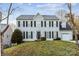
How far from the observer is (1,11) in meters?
2.99

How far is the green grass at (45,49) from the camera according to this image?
116 inches


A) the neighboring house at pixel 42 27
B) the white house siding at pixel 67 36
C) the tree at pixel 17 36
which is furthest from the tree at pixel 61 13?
the tree at pixel 17 36

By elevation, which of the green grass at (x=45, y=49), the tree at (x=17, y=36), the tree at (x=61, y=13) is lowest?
the green grass at (x=45, y=49)

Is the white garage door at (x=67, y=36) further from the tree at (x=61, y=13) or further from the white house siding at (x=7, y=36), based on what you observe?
the white house siding at (x=7, y=36)

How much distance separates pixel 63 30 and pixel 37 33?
0.81ft

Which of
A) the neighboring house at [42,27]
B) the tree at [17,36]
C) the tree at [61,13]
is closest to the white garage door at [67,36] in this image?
the neighboring house at [42,27]

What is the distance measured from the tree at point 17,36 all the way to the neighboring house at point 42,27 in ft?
0.12

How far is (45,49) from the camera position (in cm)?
298

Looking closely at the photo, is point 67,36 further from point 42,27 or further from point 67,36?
point 42,27

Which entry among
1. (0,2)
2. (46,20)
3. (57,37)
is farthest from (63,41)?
(0,2)

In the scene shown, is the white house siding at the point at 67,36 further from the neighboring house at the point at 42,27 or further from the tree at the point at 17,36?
the tree at the point at 17,36

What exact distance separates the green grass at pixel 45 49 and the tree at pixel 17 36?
5 centimetres

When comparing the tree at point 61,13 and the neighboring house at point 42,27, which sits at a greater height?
the tree at point 61,13

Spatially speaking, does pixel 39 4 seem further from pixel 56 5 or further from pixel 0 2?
pixel 0 2
